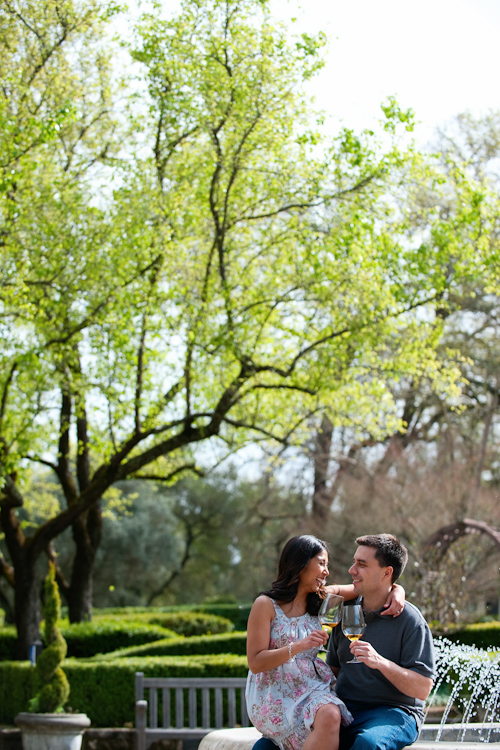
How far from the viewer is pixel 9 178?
8758 mm

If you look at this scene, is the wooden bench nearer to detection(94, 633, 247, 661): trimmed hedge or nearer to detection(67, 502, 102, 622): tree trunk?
detection(94, 633, 247, 661): trimmed hedge

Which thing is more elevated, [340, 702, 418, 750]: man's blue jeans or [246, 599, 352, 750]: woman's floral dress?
[246, 599, 352, 750]: woman's floral dress

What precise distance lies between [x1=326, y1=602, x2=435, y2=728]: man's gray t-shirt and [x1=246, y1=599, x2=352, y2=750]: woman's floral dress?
0.13 meters

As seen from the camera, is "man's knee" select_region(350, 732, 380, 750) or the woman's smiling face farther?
the woman's smiling face

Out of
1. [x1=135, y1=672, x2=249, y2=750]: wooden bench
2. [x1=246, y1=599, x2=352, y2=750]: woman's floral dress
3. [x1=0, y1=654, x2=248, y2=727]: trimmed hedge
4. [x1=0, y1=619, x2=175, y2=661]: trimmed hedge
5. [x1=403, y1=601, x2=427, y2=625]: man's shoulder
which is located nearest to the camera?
[x1=246, y1=599, x2=352, y2=750]: woman's floral dress

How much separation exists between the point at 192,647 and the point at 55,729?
3990 mm

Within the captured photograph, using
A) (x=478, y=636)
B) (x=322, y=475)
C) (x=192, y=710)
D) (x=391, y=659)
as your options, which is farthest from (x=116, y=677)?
(x=322, y=475)

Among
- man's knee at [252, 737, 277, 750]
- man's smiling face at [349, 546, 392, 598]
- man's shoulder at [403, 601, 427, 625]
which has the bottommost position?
man's knee at [252, 737, 277, 750]

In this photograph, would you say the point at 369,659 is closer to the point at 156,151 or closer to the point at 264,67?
the point at 264,67

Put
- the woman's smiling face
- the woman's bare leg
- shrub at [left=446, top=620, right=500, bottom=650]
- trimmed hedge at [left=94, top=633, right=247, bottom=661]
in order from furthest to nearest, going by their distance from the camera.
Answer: shrub at [left=446, top=620, right=500, bottom=650] < trimmed hedge at [left=94, top=633, right=247, bottom=661] < the woman's smiling face < the woman's bare leg

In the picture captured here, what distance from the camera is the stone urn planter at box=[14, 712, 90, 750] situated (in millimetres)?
8344

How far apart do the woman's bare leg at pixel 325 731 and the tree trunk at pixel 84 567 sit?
12.5 metres

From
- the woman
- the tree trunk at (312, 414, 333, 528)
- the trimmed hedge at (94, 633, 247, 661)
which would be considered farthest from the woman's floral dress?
the tree trunk at (312, 414, 333, 528)

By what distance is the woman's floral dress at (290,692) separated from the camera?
3670mm
